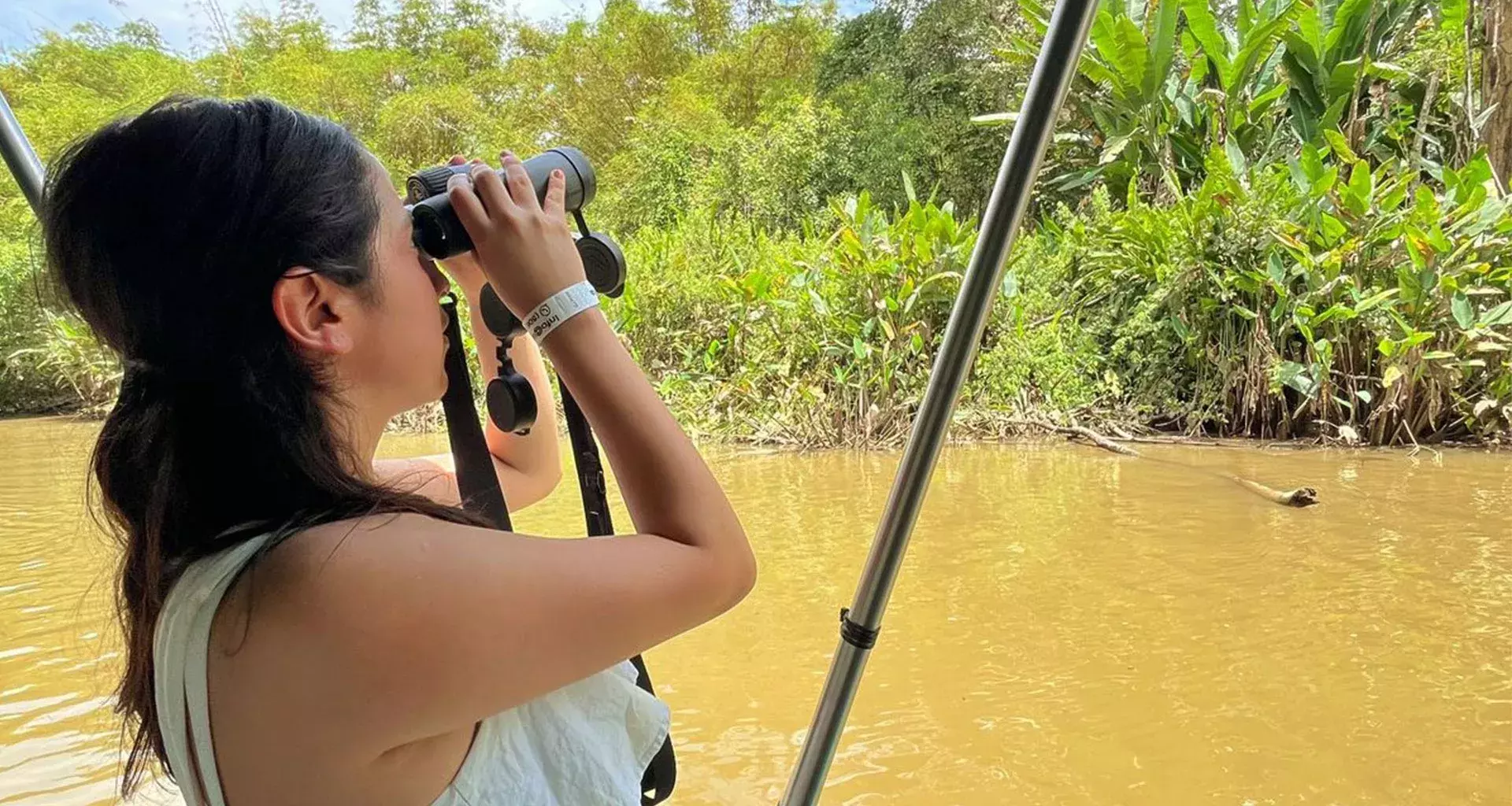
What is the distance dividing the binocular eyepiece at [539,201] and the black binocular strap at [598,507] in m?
0.10

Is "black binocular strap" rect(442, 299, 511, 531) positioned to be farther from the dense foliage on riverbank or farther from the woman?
the dense foliage on riverbank

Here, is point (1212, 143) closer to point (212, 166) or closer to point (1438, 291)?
point (1438, 291)

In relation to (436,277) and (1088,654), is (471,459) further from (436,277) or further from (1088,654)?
(1088,654)

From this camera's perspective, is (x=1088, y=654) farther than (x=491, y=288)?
Yes

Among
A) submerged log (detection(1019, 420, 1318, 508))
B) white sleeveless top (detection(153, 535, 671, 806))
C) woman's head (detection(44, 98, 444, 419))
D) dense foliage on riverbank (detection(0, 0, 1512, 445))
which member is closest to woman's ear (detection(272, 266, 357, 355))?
woman's head (detection(44, 98, 444, 419))

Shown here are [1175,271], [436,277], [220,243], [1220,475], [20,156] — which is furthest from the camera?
[1175,271]

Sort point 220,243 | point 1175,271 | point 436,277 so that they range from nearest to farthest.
A: point 220,243 → point 436,277 → point 1175,271

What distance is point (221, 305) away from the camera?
19.4 inches

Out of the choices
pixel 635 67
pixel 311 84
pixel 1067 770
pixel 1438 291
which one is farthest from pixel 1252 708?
pixel 635 67

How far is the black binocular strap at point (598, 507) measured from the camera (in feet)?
2.24

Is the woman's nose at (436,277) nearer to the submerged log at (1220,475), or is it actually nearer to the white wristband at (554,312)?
the white wristband at (554,312)

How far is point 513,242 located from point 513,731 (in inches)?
10.6

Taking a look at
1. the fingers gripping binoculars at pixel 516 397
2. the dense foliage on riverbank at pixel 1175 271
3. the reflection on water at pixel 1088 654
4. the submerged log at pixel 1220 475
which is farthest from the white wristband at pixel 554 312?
the submerged log at pixel 1220 475

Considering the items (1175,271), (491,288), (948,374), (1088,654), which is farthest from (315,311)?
(1175,271)
